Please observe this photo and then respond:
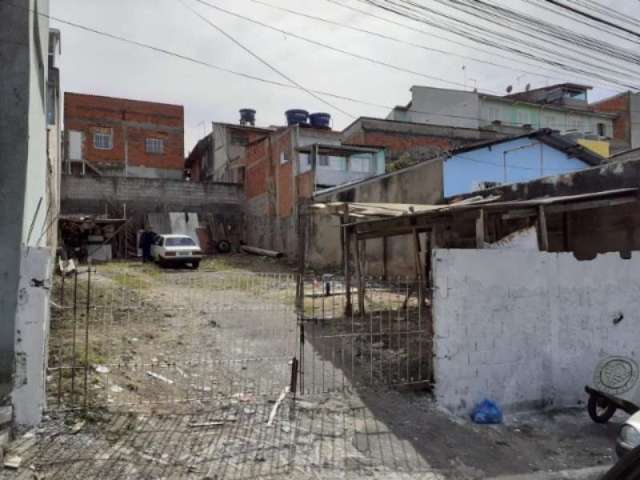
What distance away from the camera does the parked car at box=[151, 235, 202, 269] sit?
2109 cm

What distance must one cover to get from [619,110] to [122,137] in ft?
129

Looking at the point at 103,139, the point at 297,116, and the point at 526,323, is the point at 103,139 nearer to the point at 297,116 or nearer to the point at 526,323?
the point at 297,116

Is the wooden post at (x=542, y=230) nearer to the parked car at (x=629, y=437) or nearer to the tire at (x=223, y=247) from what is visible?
the parked car at (x=629, y=437)

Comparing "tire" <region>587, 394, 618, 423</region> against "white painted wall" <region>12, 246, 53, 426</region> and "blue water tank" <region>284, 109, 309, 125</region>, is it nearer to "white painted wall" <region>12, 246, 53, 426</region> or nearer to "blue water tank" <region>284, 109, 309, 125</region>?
"white painted wall" <region>12, 246, 53, 426</region>

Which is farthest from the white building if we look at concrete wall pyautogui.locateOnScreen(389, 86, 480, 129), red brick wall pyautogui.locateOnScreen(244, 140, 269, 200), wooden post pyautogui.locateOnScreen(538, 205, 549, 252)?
wooden post pyautogui.locateOnScreen(538, 205, 549, 252)

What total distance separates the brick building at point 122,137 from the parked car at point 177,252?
1652cm

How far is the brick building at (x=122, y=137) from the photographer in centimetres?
3506

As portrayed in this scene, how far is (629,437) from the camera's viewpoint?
3.56 m

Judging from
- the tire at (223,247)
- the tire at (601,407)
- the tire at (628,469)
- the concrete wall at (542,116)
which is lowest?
the tire at (601,407)

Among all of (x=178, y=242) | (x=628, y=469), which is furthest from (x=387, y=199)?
(x=628, y=469)

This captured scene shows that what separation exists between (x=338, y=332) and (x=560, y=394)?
3814mm

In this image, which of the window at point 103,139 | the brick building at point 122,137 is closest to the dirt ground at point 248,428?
the brick building at point 122,137

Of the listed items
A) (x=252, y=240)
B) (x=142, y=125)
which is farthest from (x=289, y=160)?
(x=142, y=125)

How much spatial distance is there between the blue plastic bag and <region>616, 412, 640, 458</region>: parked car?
1.82 metres
